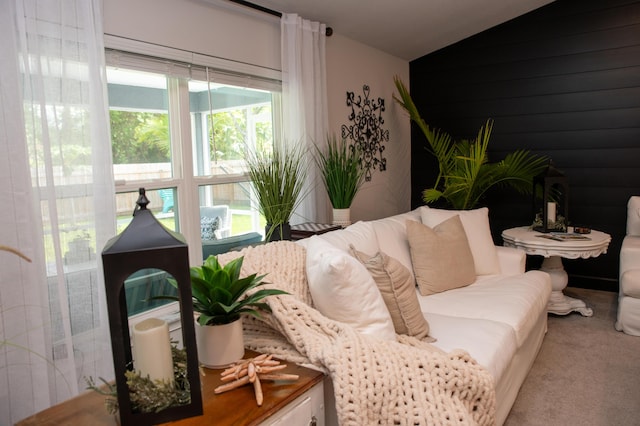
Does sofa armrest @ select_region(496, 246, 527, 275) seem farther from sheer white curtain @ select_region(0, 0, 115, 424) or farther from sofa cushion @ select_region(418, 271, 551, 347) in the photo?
sheer white curtain @ select_region(0, 0, 115, 424)

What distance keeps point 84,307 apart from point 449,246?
6.50 ft

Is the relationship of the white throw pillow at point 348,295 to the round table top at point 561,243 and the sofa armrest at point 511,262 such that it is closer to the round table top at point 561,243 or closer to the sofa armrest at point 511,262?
the sofa armrest at point 511,262

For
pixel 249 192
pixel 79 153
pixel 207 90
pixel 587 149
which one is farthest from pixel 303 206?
pixel 587 149

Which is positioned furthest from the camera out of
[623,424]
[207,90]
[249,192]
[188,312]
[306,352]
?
[249,192]

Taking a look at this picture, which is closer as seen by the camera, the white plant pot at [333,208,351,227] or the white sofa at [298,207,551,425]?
the white sofa at [298,207,551,425]

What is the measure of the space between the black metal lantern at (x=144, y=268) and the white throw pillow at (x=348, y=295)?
2.07 ft

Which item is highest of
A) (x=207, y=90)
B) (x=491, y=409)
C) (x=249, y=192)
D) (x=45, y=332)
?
(x=207, y=90)

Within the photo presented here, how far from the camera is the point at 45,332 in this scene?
191 cm

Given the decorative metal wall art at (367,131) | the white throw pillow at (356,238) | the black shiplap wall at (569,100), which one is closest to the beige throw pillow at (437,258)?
the white throw pillow at (356,238)

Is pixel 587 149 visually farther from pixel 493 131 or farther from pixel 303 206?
pixel 303 206

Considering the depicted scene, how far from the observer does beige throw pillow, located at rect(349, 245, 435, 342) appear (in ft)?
6.43

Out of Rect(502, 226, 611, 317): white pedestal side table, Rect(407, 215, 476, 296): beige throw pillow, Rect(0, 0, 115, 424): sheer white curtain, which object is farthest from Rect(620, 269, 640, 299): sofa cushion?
Rect(0, 0, 115, 424): sheer white curtain

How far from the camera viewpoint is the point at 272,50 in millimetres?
3223

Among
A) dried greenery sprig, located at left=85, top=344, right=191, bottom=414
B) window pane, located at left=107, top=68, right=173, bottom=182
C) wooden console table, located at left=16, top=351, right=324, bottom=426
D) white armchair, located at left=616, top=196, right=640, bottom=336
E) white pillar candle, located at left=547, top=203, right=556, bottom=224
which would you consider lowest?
white armchair, located at left=616, top=196, right=640, bottom=336
